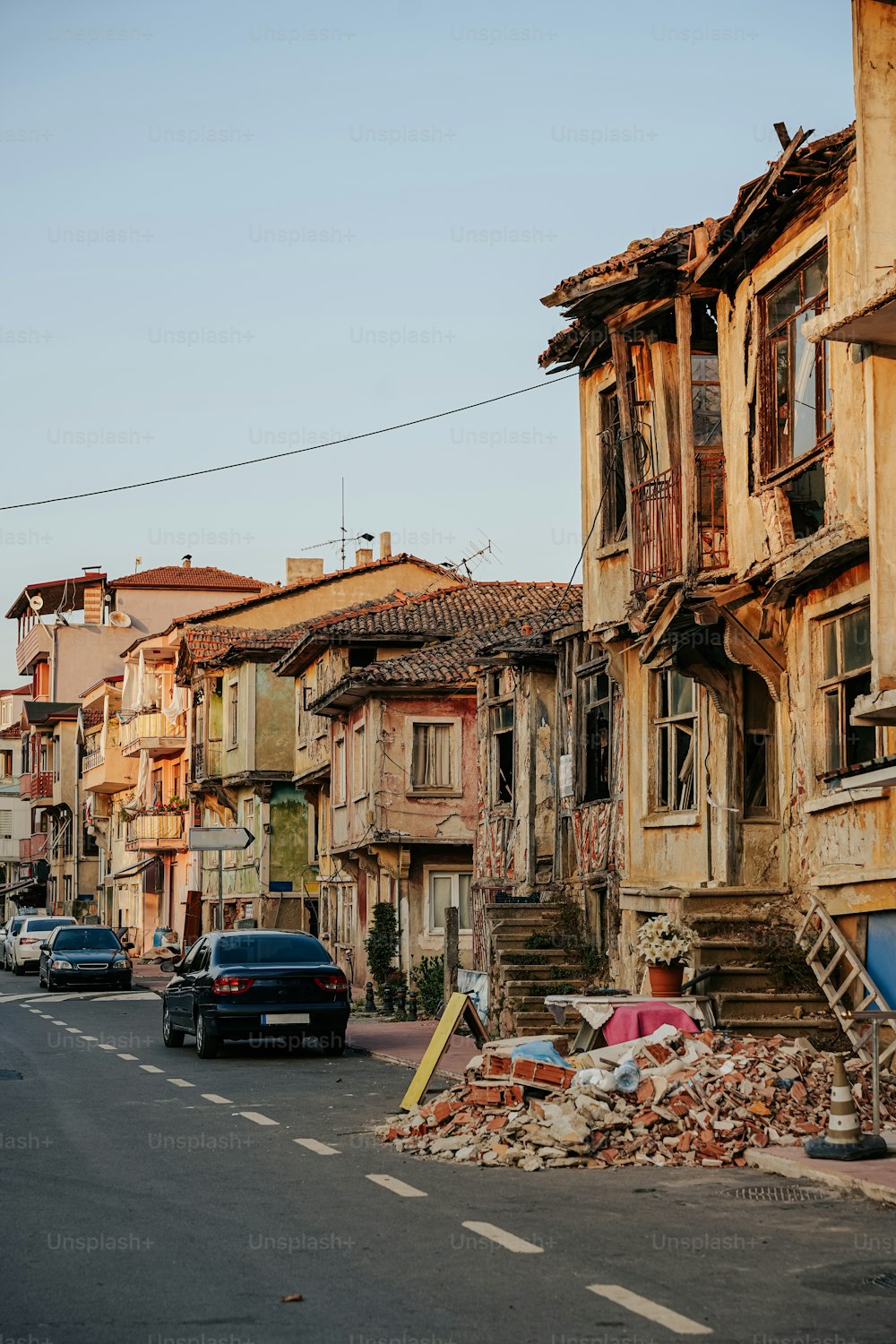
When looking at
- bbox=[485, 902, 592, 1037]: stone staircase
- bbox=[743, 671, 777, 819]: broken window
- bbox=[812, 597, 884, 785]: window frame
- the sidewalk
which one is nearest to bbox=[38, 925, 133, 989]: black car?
the sidewalk

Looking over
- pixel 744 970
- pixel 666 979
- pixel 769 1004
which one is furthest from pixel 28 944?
pixel 769 1004

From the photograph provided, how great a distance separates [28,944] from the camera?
162ft

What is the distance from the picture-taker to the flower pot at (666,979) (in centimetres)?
1623

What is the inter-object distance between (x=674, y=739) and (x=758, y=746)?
1.75m

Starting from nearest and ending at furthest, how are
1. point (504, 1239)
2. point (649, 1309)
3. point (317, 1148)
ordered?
point (649, 1309)
point (504, 1239)
point (317, 1148)

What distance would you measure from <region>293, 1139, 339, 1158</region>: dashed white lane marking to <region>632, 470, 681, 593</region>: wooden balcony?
306 inches

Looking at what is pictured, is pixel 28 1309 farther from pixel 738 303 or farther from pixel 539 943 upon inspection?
pixel 539 943

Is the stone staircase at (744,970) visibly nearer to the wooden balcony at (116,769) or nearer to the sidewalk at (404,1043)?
the sidewalk at (404,1043)

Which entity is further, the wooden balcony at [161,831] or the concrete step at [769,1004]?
the wooden balcony at [161,831]

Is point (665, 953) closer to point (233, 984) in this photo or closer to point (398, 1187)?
point (398, 1187)

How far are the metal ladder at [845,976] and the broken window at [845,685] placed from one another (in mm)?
1507

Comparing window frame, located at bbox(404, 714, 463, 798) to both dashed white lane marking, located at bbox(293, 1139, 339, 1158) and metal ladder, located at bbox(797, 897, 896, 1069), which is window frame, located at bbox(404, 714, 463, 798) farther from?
dashed white lane marking, located at bbox(293, 1139, 339, 1158)

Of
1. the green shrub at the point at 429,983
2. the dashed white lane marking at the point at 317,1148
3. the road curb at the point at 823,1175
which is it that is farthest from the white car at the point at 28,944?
the road curb at the point at 823,1175

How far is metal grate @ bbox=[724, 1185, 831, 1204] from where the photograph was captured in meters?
10.3
